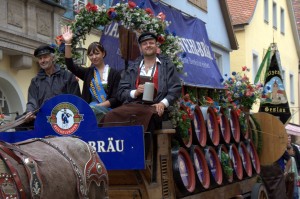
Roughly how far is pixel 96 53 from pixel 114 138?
1169 millimetres

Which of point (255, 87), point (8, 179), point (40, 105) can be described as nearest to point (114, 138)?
point (40, 105)

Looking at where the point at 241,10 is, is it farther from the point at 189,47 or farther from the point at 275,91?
the point at 189,47

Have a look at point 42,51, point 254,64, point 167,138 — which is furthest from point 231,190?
point 254,64

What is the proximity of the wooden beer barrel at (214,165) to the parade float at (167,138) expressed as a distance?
0.01m

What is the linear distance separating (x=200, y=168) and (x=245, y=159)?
181 centimetres

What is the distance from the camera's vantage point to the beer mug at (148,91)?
5438 millimetres

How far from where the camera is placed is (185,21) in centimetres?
859

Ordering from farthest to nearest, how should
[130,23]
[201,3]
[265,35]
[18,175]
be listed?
[265,35]
[201,3]
[130,23]
[18,175]

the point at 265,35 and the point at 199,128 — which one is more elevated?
the point at 265,35

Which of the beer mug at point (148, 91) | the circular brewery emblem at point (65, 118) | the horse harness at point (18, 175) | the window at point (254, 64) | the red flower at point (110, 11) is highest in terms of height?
the window at point (254, 64)

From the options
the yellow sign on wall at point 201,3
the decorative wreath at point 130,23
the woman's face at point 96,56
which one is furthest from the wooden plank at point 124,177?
the yellow sign on wall at point 201,3

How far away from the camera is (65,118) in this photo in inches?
217

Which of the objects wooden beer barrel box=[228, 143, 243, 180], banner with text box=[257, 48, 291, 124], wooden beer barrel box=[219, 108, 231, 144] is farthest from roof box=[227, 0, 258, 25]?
wooden beer barrel box=[219, 108, 231, 144]

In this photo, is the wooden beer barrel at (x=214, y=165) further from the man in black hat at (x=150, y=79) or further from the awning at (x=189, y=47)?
the man in black hat at (x=150, y=79)
